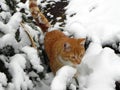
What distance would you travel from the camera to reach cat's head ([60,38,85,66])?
3.49 meters

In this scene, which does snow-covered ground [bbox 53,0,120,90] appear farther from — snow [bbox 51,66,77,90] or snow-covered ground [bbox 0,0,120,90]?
snow [bbox 51,66,77,90]

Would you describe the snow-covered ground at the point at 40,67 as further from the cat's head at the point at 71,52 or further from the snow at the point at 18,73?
the cat's head at the point at 71,52

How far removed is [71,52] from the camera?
11.7ft

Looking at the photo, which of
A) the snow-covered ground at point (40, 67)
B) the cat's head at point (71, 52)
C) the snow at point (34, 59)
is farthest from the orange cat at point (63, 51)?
the snow at point (34, 59)

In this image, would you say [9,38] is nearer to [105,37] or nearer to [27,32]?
[27,32]

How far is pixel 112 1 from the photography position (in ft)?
15.2

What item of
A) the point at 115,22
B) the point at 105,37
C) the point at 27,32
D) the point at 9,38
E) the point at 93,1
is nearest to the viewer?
the point at 9,38

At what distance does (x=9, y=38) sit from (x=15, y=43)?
114 mm

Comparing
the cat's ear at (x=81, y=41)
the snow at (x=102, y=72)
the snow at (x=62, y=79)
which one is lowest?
the cat's ear at (x=81, y=41)

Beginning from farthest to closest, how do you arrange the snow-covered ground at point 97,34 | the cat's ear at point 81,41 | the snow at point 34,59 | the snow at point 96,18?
the snow at point 96,18 < the cat's ear at point 81,41 < the snow at point 34,59 < the snow-covered ground at point 97,34

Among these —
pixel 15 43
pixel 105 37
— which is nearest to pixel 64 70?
pixel 15 43

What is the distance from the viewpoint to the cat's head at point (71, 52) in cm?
349

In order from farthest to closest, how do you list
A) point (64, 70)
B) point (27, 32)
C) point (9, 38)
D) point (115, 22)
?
point (115, 22), point (27, 32), point (9, 38), point (64, 70)

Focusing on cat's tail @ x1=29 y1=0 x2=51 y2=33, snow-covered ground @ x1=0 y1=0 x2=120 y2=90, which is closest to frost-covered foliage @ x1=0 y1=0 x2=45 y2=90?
snow-covered ground @ x1=0 y1=0 x2=120 y2=90
